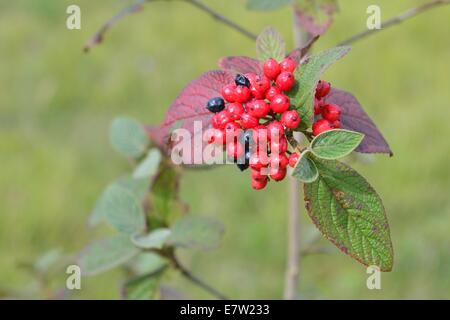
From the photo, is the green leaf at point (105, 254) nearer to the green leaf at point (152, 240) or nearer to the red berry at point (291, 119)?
the green leaf at point (152, 240)

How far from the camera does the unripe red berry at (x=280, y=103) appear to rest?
0.78 meters

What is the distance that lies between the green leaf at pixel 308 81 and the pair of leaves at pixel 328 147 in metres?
0.03

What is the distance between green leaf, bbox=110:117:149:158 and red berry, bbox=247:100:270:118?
2.23ft

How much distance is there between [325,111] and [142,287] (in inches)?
22.0

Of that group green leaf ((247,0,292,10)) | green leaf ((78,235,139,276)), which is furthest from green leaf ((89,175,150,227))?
green leaf ((247,0,292,10))

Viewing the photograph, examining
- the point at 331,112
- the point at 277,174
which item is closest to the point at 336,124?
the point at 331,112

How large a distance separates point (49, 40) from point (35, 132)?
2.65 ft

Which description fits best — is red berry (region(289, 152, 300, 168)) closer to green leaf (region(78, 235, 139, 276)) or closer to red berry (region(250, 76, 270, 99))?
red berry (region(250, 76, 270, 99))

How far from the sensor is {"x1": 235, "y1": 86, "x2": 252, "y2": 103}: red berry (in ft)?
2.62

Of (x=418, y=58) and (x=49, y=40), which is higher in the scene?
(x=49, y=40)
